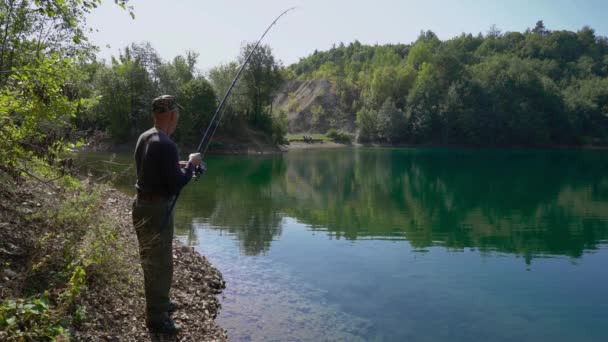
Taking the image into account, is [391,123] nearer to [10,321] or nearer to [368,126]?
[368,126]

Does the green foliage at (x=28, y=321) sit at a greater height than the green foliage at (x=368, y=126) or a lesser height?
lesser

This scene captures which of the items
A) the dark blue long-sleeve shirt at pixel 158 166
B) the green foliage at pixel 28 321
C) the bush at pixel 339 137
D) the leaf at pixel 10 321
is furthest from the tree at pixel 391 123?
the leaf at pixel 10 321

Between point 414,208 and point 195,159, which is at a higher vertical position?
point 195,159

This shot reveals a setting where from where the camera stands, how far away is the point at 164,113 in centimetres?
557

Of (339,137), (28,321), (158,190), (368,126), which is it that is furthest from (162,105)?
(368,126)

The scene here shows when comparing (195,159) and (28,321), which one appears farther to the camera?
(195,159)

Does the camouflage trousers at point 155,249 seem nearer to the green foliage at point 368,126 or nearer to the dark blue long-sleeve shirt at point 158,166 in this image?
the dark blue long-sleeve shirt at point 158,166

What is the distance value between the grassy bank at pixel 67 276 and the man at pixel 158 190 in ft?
2.10

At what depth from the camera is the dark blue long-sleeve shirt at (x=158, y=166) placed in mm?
5316

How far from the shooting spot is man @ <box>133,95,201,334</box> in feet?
17.6

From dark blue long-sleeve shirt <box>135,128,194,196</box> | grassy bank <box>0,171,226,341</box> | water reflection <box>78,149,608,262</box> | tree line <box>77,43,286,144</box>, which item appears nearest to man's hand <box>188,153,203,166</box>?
dark blue long-sleeve shirt <box>135,128,194,196</box>

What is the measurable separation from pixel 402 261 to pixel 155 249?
9.30 meters

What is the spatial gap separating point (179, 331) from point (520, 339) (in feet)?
20.2

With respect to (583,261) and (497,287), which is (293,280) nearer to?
(497,287)
